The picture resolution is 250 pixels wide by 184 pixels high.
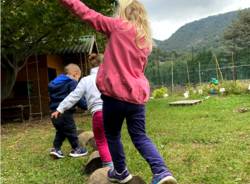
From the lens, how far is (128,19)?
414 centimetres

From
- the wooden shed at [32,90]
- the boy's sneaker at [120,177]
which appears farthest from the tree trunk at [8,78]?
the boy's sneaker at [120,177]

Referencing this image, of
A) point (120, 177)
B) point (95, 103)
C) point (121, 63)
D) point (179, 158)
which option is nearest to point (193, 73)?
point (179, 158)

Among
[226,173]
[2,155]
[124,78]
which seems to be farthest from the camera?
[2,155]

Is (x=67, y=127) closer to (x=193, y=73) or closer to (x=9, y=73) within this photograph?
(x=9, y=73)

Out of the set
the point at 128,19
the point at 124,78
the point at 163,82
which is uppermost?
the point at 128,19

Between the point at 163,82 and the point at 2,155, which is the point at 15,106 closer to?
the point at 2,155

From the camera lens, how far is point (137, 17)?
414 centimetres

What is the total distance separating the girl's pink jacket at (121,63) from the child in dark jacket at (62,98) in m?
2.87

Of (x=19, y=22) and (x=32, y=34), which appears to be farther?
(x=32, y=34)

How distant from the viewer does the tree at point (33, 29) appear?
1400cm

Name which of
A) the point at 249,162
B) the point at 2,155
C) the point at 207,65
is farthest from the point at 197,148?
the point at 207,65

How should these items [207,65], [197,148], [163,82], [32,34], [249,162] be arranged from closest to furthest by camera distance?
[249,162] → [197,148] → [32,34] → [207,65] → [163,82]

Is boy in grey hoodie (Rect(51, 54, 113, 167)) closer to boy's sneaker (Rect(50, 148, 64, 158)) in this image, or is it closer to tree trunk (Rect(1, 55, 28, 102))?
boy's sneaker (Rect(50, 148, 64, 158))

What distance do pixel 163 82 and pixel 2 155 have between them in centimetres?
2780
